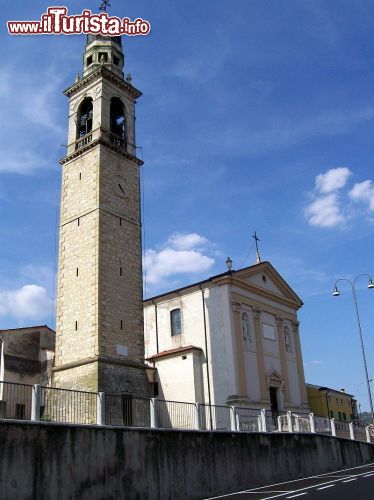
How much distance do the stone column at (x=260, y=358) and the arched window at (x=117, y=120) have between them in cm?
1292

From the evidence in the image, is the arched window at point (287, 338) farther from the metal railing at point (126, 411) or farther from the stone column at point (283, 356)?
the metal railing at point (126, 411)

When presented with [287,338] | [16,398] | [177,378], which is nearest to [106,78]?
[177,378]

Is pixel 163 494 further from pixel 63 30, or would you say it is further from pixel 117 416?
pixel 63 30

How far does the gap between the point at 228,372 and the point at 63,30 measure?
1874 centimetres

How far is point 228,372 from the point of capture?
28391 millimetres

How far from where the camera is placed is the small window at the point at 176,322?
104ft

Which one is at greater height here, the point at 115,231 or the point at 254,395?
the point at 115,231

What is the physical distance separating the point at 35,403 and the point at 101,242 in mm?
12994

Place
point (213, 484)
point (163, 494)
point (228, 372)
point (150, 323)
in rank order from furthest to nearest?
1. point (150, 323)
2. point (228, 372)
3. point (213, 484)
4. point (163, 494)

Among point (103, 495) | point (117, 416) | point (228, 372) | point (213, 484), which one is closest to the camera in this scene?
point (103, 495)

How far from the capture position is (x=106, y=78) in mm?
29609

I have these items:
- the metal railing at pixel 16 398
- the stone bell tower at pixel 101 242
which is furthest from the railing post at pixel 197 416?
the metal railing at pixel 16 398

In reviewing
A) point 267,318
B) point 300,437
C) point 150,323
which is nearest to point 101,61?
point 150,323

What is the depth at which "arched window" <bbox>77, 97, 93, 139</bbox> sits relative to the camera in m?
29.4
